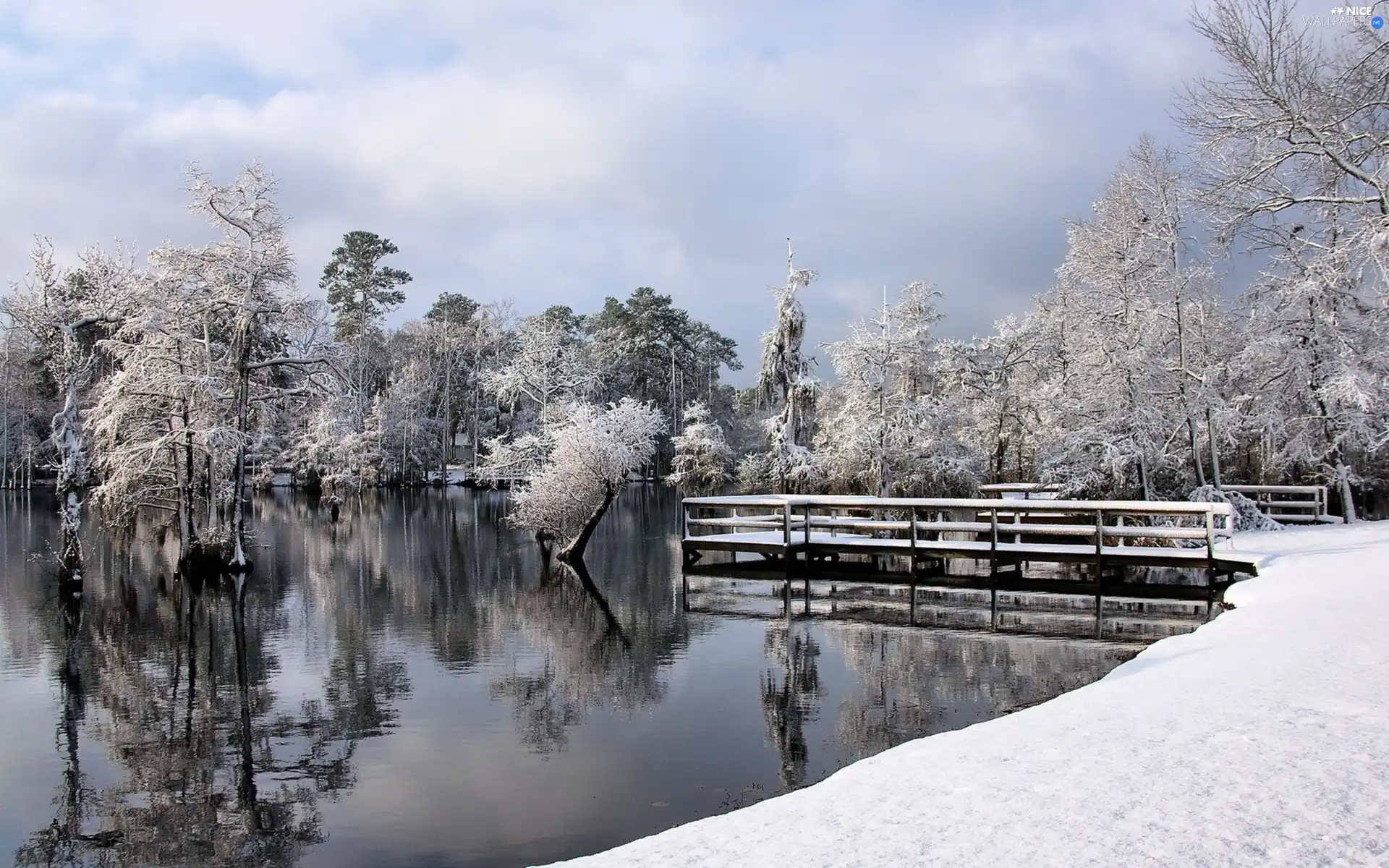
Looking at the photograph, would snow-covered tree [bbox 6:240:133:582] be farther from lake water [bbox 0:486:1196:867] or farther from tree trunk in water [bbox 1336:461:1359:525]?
tree trunk in water [bbox 1336:461:1359:525]

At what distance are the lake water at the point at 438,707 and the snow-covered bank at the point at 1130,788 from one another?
2.00 metres

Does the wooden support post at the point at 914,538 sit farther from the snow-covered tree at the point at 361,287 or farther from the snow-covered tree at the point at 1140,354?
the snow-covered tree at the point at 361,287

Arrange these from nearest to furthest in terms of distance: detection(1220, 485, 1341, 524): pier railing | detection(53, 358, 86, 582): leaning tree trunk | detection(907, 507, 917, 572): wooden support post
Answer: detection(53, 358, 86, 582): leaning tree trunk, detection(907, 507, 917, 572): wooden support post, detection(1220, 485, 1341, 524): pier railing

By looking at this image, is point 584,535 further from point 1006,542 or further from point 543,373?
point 543,373

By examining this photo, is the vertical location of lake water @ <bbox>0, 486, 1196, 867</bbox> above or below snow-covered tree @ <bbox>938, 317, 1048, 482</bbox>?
below

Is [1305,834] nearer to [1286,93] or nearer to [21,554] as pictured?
[1286,93]

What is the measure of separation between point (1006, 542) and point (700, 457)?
28607 mm

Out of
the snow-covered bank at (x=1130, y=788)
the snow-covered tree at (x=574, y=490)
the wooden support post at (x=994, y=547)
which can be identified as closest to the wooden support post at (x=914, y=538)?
the wooden support post at (x=994, y=547)

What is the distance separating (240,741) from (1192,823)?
9.11 m

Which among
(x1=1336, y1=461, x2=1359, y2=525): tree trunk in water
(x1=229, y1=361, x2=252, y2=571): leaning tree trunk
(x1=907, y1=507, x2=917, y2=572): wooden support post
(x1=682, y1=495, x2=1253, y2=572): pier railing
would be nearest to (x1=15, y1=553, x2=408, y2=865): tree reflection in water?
(x1=229, y1=361, x2=252, y2=571): leaning tree trunk

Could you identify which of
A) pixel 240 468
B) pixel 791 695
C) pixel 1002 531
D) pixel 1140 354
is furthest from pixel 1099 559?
pixel 240 468

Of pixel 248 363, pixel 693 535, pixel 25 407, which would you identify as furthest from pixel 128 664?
pixel 25 407

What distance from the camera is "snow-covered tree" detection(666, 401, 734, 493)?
165 ft

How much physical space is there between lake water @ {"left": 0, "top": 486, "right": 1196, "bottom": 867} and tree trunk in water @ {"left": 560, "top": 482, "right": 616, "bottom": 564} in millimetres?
4037
